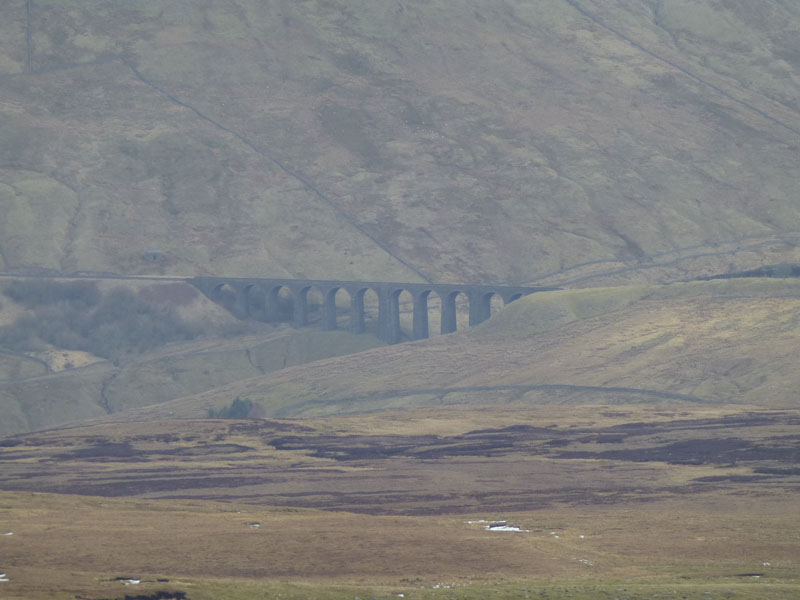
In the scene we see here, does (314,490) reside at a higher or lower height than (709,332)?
lower

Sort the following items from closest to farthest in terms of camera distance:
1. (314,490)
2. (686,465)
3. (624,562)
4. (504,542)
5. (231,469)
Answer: (624,562)
(504,542)
(314,490)
(686,465)
(231,469)

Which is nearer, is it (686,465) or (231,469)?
(686,465)

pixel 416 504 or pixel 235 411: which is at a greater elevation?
pixel 235 411

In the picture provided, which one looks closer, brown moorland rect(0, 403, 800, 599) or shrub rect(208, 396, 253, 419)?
brown moorland rect(0, 403, 800, 599)

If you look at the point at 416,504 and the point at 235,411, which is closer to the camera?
the point at 416,504

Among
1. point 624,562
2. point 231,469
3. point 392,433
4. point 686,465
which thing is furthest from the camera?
point 392,433

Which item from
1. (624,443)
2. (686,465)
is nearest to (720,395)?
(624,443)

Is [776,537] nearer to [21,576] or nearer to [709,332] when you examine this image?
[21,576]

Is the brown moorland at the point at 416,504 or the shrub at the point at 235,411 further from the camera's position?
the shrub at the point at 235,411

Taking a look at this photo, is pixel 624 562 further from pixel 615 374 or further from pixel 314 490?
pixel 615 374

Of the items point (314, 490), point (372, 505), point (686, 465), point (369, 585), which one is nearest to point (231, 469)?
point (314, 490)

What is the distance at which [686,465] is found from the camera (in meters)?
130

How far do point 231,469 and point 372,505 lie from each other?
108 feet

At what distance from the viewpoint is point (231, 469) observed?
139 metres
